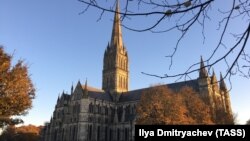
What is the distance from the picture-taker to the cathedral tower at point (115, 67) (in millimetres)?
76875

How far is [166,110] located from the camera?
34.3 meters

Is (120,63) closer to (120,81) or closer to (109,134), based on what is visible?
(120,81)

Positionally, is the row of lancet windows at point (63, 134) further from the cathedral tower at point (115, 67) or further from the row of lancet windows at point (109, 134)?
the cathedral tower at point (115, 67)

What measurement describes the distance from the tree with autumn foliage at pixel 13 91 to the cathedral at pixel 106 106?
39823 millimetres

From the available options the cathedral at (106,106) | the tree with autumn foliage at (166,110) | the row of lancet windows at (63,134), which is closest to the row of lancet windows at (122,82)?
the cathedral at (106,106)

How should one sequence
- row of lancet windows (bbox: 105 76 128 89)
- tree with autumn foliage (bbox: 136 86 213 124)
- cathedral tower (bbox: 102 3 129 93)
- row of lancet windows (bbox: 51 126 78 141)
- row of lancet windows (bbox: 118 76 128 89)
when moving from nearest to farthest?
tree with autumn foliage (bbox: 136 86 213 124), row of lancet windows (bbox: 51 126 78 141), cathedral tower (bbox: 102 3 129 93), row of lancet windows (bbox: 105 76 128 89), row of lancet windows (bbox: 118 76 128 89)

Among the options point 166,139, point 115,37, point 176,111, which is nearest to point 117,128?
point 115,37

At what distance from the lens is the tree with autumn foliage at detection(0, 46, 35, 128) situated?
20.6 metres

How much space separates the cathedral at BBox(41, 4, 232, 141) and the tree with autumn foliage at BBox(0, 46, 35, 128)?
1568 inches

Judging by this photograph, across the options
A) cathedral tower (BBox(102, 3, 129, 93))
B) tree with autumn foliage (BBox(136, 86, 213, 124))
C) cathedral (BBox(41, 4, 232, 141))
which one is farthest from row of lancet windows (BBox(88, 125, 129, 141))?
tree with autumn foliage (BBox(136, 86, 213, 124))

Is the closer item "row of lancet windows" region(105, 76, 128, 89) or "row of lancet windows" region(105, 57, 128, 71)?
"row of lancet windows" region(105, 76, 128, 89)

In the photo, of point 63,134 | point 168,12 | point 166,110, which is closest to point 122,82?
point 63,134

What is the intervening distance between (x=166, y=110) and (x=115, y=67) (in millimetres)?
43859

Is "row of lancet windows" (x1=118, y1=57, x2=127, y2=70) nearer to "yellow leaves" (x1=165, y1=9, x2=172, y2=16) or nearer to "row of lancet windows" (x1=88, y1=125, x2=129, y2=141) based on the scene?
"row of lancet windows" (x1=88, y1=125, x2=129, y2=141)
